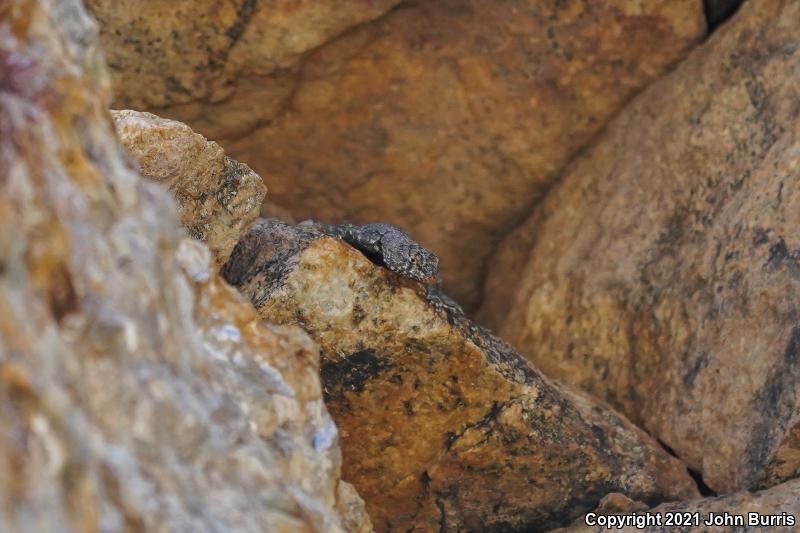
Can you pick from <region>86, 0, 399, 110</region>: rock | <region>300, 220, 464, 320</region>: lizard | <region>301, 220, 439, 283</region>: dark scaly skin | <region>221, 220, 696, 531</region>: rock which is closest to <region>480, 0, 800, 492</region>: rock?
<region>221, 220, 696, 531</region>: rock

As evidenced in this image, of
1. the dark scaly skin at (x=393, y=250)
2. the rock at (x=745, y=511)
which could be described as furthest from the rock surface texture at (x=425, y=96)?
the rock at (x=745, y=511)

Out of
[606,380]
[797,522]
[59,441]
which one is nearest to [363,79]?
[606,380]

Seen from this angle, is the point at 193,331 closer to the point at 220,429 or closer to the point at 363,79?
the point at 220,429

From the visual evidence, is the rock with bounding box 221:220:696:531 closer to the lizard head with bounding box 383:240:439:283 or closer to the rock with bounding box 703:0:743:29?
the lizard head with bounding box 383:240:439:283

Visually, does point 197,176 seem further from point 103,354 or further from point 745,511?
point 745,511

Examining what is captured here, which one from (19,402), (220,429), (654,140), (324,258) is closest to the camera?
(19,402)

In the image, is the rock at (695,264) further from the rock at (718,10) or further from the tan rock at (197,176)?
the tan rock at (197,176)
